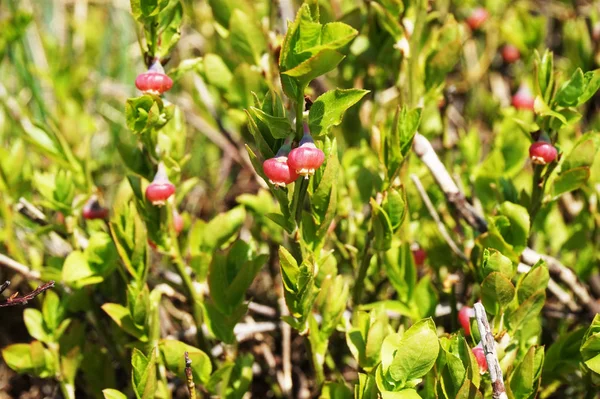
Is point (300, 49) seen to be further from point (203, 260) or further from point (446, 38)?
point (446, 38)

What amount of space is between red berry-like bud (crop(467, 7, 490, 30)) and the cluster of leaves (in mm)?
317

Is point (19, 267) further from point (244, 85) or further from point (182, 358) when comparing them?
point (244, 85)

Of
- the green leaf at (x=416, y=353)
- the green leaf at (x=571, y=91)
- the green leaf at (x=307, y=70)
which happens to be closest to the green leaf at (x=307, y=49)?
the green leaf at (x=307, y=70)

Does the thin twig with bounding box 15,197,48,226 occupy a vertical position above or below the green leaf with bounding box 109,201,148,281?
below

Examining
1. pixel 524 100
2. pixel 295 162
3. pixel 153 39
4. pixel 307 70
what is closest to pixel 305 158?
pixel 295 162

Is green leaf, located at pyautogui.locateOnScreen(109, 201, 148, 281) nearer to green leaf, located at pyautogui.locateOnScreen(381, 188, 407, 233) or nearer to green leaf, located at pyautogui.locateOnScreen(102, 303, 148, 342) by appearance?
green leaf, located at pyautogui.locateOnScreen(102, 303, 148, 342)

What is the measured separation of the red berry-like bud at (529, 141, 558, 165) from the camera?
4.35 ft

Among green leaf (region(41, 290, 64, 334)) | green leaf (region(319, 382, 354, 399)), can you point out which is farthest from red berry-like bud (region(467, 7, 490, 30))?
green leaf (region(41, 290, 64, 334))

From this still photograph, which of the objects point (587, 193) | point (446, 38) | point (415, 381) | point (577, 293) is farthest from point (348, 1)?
point (415, 381)

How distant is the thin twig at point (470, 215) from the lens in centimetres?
161

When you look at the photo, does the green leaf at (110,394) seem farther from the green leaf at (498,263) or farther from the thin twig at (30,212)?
the green leaf at (498,263)

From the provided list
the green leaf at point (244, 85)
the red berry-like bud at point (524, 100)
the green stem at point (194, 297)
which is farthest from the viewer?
the red berry-like bud at point (524, 100)

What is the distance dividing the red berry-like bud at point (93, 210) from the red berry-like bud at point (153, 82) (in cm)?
55

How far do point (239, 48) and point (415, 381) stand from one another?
3.17 feet
